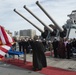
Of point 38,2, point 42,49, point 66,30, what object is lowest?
point 42,49

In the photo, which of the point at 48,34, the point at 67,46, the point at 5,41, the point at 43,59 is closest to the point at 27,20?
the point at 48,34

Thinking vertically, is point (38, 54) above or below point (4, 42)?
below

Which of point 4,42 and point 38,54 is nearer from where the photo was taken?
point 4,42

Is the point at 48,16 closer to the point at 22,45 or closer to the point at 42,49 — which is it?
the point at 22,45

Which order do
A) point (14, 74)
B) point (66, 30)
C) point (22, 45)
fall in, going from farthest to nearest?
point (66, 30) → point (22, 45) → point (14, 74)

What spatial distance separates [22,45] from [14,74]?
38.6 feet

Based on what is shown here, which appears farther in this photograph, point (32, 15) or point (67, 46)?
point (32, 15)

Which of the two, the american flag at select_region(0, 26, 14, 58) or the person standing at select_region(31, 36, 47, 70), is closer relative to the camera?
the american flag at select_region(0, 26, 14, 58)

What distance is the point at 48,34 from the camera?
37.8m

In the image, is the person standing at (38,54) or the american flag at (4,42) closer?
the american flag at (4,42)

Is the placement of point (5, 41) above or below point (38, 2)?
below

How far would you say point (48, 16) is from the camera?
108ft

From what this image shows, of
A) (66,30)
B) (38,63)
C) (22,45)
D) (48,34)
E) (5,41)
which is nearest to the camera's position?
(5,41)

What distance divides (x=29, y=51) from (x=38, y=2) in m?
9.96
